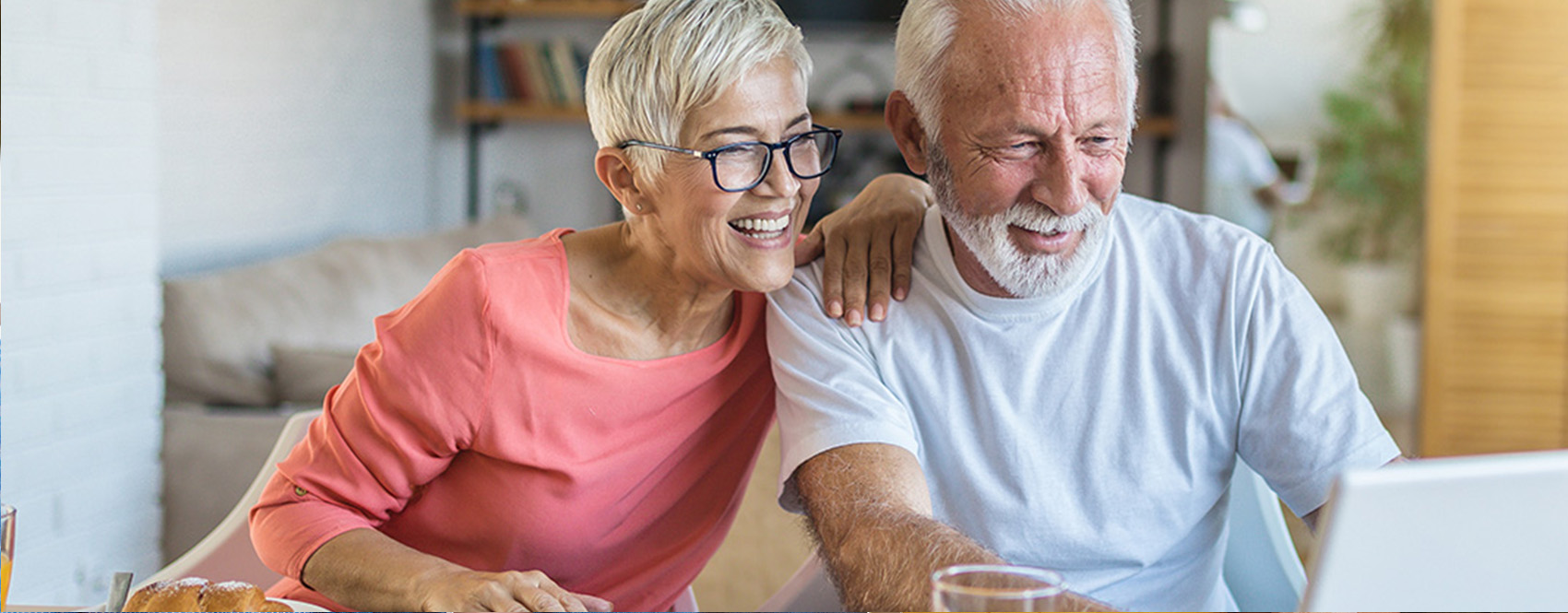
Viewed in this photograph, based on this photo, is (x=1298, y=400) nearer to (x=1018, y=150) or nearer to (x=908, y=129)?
(x=1018, y=150)

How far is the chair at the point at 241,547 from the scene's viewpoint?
5.19ft

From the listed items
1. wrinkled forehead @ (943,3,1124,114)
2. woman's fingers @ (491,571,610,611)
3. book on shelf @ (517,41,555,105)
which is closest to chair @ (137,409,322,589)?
woman's fingers @ (491,571,610,611)

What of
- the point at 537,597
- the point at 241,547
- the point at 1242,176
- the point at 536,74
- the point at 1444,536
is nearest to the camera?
the point at 1444,536

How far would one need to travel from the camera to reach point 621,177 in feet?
4.70

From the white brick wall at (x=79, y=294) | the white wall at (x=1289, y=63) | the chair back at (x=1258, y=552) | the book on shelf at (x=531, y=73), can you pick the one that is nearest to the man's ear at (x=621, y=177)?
the chair back at (x=1258, y=552)

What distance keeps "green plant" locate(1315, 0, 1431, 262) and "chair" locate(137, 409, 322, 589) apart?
10.7 feet

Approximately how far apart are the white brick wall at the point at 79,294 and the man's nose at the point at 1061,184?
1.71 metres

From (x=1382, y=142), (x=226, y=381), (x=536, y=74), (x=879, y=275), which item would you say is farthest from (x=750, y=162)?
(x=536, y=74)

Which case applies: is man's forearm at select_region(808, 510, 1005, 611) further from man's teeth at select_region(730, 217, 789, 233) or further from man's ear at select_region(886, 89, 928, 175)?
man's ear at select_region(886, 89, 928, 175)

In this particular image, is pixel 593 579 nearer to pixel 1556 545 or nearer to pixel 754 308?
pixel 754 308

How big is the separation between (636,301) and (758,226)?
16 cm

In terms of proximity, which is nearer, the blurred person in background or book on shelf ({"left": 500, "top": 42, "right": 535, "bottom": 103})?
the blurred person in background

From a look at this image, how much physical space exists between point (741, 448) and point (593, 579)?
8.7 inches

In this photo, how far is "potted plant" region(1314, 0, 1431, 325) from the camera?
3.80 metres
